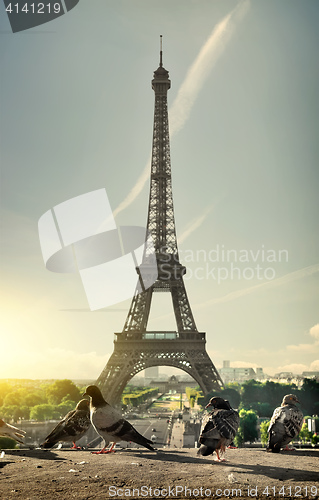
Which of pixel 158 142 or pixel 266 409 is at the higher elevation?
pixel 158 142

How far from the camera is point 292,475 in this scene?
722 centimetres

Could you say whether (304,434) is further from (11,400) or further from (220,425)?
(11,400)

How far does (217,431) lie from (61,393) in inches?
2874

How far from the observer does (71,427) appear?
10961 mm

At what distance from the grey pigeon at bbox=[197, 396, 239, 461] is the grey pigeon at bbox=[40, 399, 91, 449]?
3.40 meters

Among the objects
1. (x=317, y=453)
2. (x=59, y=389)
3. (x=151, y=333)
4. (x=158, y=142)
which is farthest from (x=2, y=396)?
(x=317, y=453)

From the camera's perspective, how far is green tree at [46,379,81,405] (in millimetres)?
75375

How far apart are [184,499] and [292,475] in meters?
2.33

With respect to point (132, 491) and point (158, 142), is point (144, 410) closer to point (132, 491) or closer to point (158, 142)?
point (158, 142)

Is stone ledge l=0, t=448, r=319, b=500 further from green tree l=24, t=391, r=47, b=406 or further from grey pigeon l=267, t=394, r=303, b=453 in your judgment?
green tree l=24, t=391, r=47, b=406

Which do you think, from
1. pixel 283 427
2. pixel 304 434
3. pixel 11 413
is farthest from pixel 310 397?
pixel 283 427

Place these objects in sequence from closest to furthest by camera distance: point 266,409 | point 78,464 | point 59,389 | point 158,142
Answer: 1. point 78,464
2. point 158,142
3. point 266,409
4. point 59,389

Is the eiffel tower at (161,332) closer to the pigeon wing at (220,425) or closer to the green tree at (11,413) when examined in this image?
the green tree at (11,413)

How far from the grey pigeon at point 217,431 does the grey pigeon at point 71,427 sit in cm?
340
